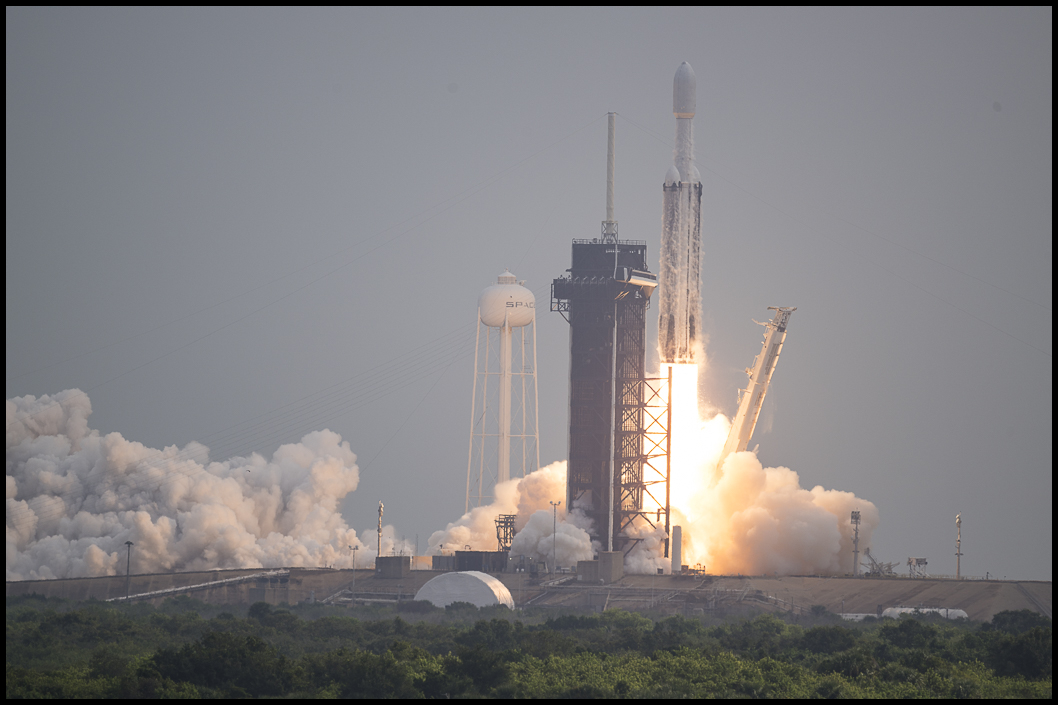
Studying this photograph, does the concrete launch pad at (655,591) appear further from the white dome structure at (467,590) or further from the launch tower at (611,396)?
the launch tower at (611,396)

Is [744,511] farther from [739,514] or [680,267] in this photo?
[680,267]

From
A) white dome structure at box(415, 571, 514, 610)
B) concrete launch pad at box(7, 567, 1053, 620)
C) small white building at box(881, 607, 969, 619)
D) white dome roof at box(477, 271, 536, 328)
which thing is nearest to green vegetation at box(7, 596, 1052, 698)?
small white building at box(881, 607, 969, 619)

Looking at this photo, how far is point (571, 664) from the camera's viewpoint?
6022cm

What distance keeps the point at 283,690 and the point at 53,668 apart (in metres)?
10.3

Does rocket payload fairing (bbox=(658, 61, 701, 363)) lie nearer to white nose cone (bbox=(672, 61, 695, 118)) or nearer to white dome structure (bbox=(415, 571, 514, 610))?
white nose cone (bbox=(672, 61, 695, 118))

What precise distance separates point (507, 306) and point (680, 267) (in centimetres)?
1249

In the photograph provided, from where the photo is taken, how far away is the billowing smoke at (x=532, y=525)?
98625 millimetres

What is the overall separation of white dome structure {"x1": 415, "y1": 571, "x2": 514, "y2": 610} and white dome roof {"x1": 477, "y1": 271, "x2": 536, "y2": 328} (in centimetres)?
2152

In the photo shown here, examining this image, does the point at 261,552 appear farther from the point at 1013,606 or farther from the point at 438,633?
the point at 1013,606

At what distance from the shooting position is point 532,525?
329ft

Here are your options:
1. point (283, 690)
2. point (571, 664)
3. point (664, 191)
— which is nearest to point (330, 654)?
point (283, 690)

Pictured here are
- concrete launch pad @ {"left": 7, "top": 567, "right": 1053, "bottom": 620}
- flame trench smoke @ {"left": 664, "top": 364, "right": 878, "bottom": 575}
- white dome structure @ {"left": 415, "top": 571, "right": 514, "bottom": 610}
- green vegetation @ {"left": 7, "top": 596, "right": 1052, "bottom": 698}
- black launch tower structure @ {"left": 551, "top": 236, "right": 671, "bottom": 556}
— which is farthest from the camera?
black launch tower structure @ {"left": 551, "top": 236, "right": 671, "bottom": 556}

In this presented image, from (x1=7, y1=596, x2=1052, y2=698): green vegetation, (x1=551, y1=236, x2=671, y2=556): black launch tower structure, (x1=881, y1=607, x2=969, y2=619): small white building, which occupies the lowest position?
(x1=881, y1=607, x2=969, y2=619): small white building

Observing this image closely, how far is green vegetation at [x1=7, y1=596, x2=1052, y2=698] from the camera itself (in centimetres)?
5500
